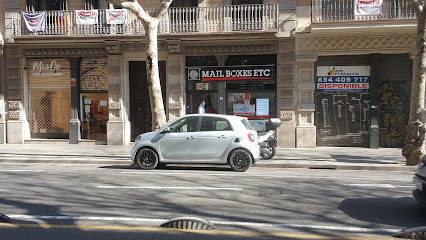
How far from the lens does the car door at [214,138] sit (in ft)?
35.1

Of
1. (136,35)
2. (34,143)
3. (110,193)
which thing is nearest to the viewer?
(110,193)

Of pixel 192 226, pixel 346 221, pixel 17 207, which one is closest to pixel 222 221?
pixel 192 226

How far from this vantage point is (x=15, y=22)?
17.9 meters

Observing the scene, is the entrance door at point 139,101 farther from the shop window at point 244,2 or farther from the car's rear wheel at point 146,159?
the car's rear wheel at point 146,159

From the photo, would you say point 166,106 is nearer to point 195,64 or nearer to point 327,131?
point 195,64

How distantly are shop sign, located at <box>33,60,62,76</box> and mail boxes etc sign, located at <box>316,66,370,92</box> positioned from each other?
11701 millimetres

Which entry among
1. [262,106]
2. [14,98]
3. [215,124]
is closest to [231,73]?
[262,106]

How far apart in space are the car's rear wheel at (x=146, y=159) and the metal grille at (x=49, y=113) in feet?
30.3

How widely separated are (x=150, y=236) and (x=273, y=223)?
1689mm

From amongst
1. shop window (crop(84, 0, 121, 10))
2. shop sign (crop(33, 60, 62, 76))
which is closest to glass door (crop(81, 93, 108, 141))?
shop sign (crop(33, 60, 62, 76))

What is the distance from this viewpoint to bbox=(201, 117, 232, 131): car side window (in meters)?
10.8

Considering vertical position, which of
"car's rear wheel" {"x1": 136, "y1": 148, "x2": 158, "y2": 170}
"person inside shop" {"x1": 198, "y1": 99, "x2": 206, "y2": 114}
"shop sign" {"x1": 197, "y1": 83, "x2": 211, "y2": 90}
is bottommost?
"car's rear wheel" {"x1": 136, "y1": 148, "x2": 158, "y2": 170}

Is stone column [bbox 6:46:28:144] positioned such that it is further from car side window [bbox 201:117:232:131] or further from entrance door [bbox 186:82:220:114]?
car side window [bbox 201:117:232:131]

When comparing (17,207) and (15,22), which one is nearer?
(17,207)
